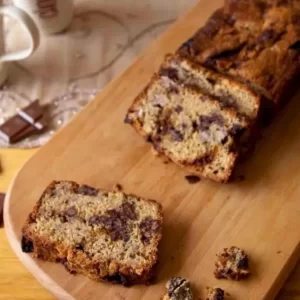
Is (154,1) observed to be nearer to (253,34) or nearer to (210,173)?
(253,34)

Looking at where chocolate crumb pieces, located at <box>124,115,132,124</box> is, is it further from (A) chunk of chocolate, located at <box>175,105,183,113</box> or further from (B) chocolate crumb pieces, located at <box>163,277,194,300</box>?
(B) chocolate crumb pieces, located at <box>163,277,194,300</box>

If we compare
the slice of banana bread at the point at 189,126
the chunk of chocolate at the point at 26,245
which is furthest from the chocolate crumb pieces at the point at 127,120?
the chunk of chocolate at the point at 26,245

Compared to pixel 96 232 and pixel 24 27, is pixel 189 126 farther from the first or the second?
pixel 24 27

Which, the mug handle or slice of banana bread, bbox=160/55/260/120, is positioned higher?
slice of banana bread, bbox=160/55/260/120

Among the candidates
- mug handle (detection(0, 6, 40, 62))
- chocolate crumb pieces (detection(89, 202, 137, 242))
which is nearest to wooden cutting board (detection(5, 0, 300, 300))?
chocolate crumb pieces (detection(89, 202, 137, 242))

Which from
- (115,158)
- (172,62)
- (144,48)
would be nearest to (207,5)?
(144,48)

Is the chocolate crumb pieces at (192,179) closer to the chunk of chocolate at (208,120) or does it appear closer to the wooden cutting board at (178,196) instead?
the wooden cutting board at (178,196)
